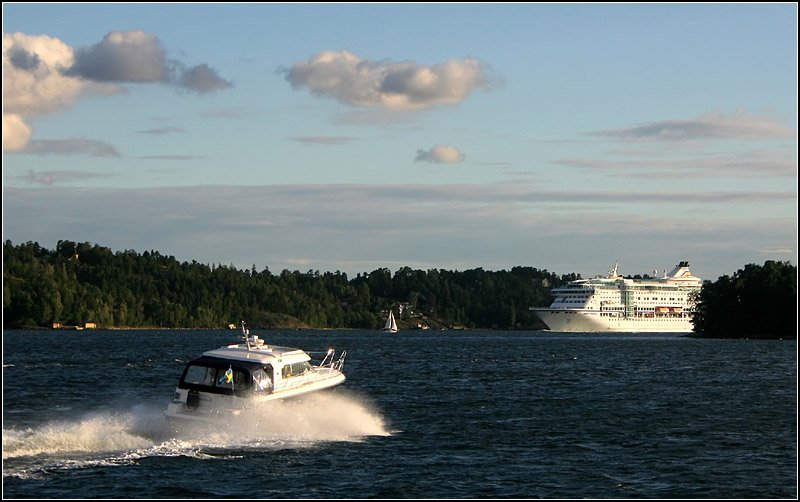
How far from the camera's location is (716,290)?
6860 inches

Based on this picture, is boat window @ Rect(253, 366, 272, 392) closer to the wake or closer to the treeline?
the wake

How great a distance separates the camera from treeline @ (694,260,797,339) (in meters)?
160

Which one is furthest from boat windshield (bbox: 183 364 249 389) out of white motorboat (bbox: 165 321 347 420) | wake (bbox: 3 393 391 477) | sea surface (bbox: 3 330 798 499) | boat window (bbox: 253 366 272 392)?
sea surface (bbox: 3 330 798 499)

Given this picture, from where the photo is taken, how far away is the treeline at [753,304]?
526ft

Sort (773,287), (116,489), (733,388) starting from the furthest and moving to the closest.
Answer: (773,287) → (733,388) → (116,489)

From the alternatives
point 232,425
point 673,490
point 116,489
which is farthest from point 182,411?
point 673,490

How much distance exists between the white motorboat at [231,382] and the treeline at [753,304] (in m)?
126

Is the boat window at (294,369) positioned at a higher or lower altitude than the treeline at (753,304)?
lower

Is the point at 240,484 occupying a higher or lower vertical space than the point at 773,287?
lower

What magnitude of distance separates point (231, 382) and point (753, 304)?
140 meters

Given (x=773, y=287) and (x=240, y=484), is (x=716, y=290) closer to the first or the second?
(x=773, y=287)

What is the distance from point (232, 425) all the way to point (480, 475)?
8604mm

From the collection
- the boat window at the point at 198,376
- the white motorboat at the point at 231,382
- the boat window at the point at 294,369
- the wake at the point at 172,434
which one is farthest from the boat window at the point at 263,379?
the boat window at the point at 198,376

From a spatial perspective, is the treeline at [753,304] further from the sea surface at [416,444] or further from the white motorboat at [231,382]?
the white motorboat at [231,382]
